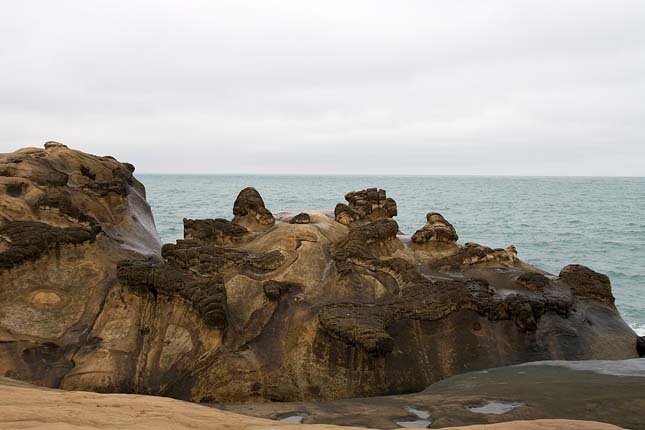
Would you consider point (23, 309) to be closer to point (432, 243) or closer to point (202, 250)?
point (202, 250)

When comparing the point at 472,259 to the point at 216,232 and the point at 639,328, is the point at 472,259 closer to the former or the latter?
the point at 216,232

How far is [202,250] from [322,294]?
5.62 ft

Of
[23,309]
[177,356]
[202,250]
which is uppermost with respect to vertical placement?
[202,250]

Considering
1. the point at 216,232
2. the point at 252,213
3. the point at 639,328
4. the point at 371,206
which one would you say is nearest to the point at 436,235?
the point at 371,206

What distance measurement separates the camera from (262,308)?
665 cm

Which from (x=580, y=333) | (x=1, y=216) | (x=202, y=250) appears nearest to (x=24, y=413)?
(x=202, y=250)

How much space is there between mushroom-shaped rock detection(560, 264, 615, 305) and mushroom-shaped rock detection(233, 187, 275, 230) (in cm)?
455

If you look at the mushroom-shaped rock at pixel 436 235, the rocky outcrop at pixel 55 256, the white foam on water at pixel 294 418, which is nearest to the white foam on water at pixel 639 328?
the mushroom-shaped rock at pixel 436 235

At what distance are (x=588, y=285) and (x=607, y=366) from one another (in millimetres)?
2092

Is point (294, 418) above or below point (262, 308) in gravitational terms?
below

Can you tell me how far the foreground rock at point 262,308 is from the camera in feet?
19.4

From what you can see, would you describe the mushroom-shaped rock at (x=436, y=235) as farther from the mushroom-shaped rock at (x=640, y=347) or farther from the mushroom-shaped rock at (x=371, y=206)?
the mushroom-shaped rock at (x=640, y=347)

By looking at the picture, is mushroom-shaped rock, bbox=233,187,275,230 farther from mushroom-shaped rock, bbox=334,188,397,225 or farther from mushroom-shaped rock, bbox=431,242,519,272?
mushroom-shaped rock, bbox=431,242,519,272

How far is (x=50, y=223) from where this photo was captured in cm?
727
